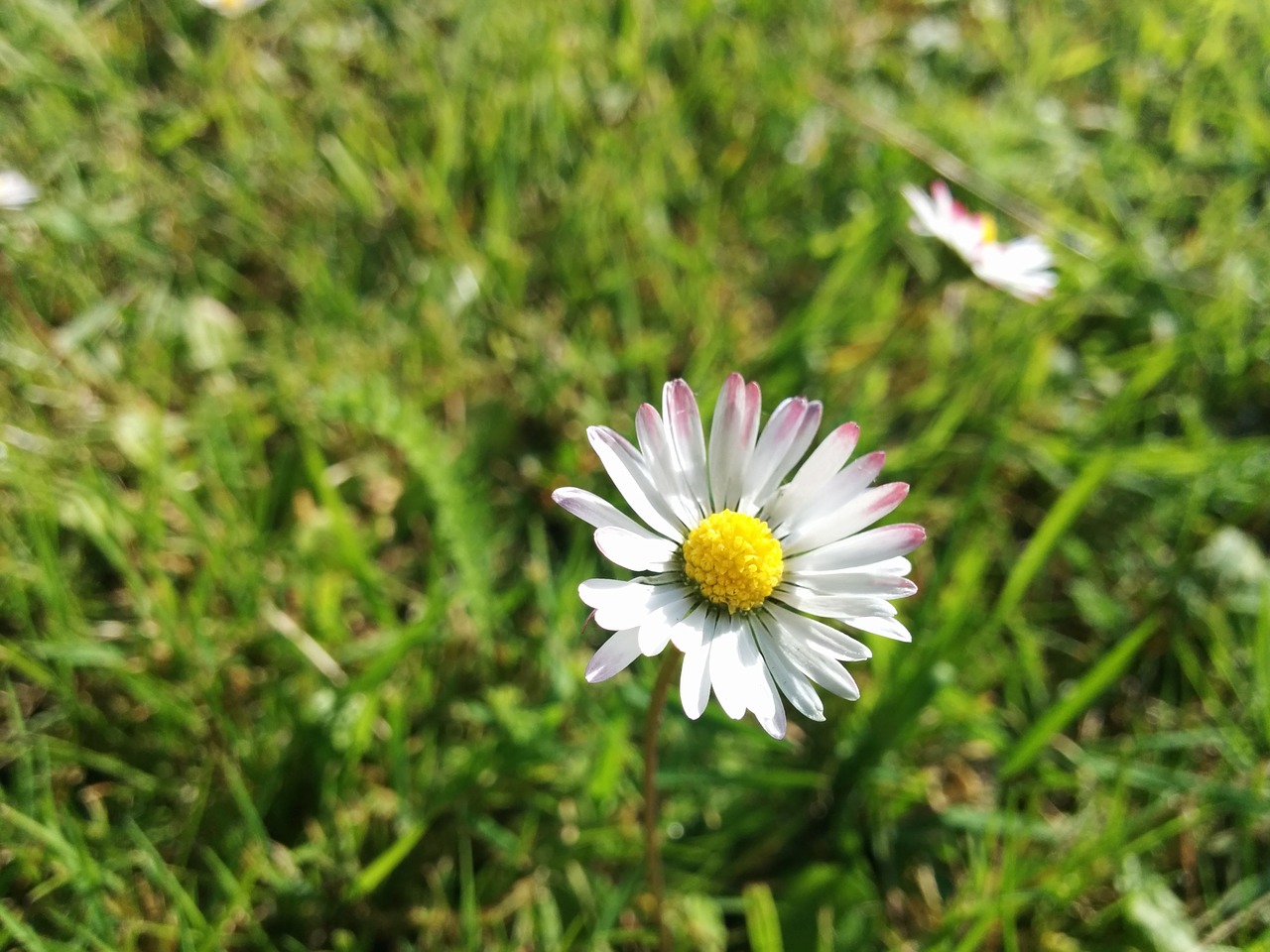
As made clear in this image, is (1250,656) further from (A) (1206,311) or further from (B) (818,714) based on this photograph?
(B) (818,714)

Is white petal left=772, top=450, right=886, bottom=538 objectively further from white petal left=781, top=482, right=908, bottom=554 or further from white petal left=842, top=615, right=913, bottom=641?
white petal left=842, top=615, right=913, bottom=641

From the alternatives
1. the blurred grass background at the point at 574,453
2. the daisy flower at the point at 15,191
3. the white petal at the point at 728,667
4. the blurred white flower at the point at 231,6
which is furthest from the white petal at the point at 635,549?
the blurred white flower at the point at 231,6

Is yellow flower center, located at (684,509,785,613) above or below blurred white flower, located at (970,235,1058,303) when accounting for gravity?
above

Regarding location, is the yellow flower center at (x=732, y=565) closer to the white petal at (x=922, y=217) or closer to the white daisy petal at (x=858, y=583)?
the white daisy petal at (x=858, y=583)

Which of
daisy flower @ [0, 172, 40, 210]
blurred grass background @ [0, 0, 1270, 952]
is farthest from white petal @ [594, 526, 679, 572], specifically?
daisy flower @ [0, 172, 40, 210]

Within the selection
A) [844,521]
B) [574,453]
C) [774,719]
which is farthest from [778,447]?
[574,453]
